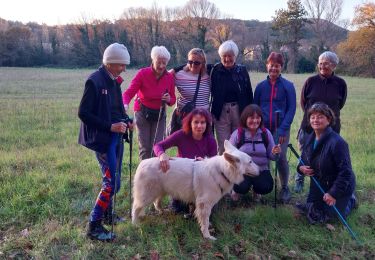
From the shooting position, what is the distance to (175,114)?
588 cm

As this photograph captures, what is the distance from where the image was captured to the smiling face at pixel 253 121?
525 centimetres

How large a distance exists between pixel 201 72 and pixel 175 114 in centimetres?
80

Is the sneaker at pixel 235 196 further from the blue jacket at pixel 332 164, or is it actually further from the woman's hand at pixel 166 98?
the woman's hand at pixel 166 98

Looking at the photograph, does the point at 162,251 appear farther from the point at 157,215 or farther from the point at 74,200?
the point at 74,200

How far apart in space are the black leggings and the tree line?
50.1m

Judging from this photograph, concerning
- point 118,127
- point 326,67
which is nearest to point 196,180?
point 118,127

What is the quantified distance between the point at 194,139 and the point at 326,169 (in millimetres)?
1867

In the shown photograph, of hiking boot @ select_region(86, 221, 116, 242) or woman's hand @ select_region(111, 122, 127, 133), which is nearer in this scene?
woman's hand @ select_region(111, 122, 127, 133)

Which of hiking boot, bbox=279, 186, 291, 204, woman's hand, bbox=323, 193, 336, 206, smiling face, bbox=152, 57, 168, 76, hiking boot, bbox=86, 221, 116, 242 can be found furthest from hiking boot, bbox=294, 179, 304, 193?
hiking boot, bbox=86, 221, 116, 242

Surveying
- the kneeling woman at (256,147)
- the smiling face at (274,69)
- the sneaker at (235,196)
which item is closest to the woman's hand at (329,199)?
the kneeling woman at (256,147)

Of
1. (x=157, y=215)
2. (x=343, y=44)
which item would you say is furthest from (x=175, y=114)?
(x=343, y=44)

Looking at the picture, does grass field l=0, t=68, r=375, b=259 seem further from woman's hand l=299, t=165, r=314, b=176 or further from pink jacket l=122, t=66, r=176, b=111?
pink jacket l=122, t=66, r=176, b=111

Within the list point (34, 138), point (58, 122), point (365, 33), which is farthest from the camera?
point (365, 33)

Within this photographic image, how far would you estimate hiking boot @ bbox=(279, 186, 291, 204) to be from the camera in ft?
18.7
